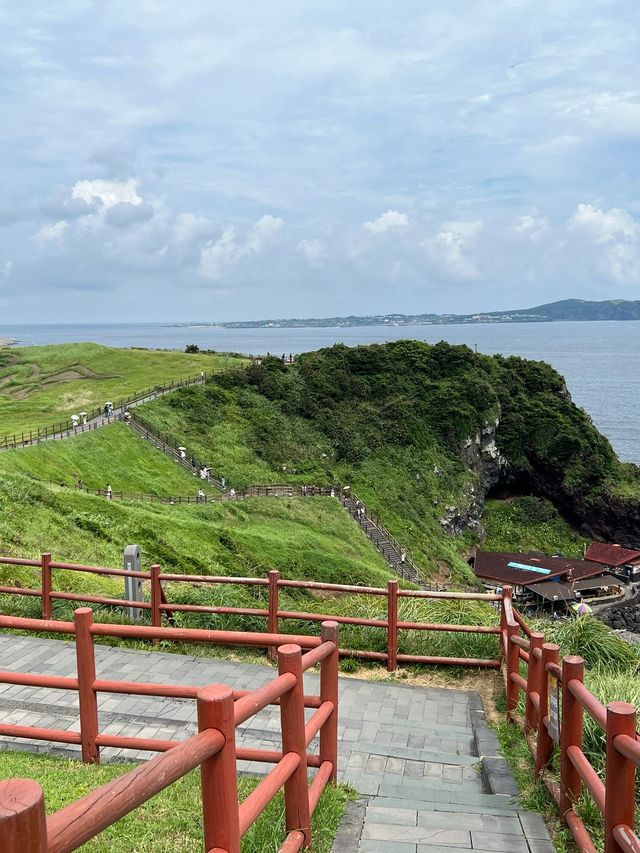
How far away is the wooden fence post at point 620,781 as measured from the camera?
372 cm

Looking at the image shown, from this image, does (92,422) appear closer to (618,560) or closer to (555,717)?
(618,560)

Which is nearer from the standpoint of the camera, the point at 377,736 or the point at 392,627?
the point at 377,736

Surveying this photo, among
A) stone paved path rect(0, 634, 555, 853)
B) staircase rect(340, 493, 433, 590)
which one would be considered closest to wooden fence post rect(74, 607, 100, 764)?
stone paved path rect(0, 634, 555, 853)

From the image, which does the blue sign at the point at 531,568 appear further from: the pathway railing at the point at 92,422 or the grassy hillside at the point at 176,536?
the pathway railing at the point at 92,422

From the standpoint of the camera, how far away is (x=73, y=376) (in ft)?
220

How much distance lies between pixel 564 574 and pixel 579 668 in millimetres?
40245

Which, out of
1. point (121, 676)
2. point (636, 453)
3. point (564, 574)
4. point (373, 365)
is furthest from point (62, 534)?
point (636, 453)

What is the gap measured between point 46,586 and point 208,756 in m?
8.60

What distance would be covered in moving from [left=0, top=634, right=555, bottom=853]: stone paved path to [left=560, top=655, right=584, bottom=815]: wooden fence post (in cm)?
36

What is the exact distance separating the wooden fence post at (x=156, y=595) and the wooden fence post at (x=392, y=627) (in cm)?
324

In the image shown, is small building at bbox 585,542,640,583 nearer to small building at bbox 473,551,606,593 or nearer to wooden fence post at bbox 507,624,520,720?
small building at bbox 473,551,606,593

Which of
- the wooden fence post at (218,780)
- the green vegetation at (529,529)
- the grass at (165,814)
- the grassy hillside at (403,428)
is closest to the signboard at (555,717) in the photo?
the grass at (165,814)

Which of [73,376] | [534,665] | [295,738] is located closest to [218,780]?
[295,738]

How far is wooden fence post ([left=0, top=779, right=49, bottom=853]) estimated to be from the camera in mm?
1853
